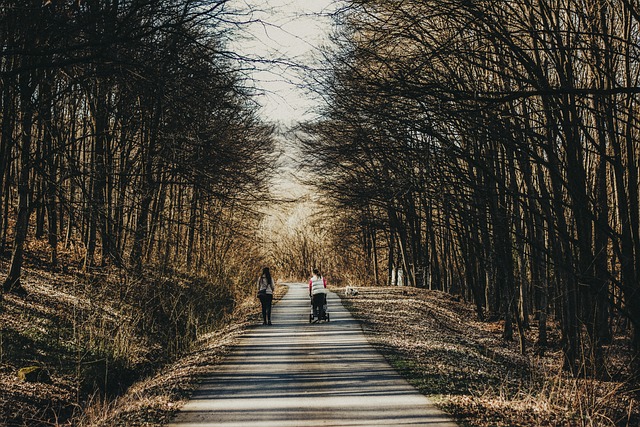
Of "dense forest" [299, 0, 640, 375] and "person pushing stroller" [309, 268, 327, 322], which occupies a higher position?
"dense forest" [299, 0, 640, 375]

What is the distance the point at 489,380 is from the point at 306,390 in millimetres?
3257

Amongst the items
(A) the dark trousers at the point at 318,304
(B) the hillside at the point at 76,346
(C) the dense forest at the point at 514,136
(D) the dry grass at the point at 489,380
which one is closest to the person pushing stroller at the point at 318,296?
(A) the dark trousers at the point at 318,304

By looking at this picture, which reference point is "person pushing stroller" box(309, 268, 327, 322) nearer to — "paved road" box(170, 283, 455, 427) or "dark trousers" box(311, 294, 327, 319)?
"dark trousers" box(311, 294, 327, 319)

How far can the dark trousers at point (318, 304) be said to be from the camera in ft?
67.9

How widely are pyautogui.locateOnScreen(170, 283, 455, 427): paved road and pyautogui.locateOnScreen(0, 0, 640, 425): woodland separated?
7.84ft

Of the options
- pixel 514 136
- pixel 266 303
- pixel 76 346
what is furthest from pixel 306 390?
pixel 266 303

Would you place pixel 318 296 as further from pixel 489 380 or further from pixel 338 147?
pixel 489 380

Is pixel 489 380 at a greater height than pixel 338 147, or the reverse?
pixel 338 147

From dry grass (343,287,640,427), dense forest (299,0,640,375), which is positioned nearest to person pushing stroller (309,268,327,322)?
dry grass (343,287,640,427)

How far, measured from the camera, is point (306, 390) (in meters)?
10.1

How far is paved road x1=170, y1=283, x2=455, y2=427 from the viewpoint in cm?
809

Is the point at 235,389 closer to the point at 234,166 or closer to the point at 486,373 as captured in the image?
the point at 486,373

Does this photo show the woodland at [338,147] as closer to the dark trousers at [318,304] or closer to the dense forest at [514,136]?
the dense forest at [514,136]

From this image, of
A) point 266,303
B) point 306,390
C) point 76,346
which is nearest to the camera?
point 306,390
